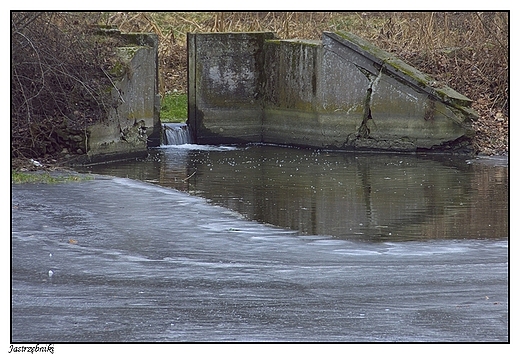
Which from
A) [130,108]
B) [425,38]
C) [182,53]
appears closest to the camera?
[130,108]

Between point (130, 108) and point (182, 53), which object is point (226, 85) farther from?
point (182, 53)

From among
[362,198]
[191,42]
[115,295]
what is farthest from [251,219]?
[191,42]

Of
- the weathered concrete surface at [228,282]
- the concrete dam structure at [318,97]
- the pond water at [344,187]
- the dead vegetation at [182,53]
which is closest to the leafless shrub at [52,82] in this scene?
the dead vegetation at [182,53]

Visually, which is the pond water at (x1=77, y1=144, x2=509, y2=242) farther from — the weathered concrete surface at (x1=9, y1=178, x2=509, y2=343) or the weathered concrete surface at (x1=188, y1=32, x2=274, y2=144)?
the weathered concrete surface at (x1=9, y1=178, x2=509, y2=343)

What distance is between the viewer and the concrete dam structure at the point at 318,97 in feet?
71.7

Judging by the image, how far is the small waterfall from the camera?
23.5m

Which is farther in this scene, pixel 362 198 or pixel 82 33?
pixel 82 33

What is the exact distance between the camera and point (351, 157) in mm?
21750

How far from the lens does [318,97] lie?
75.8 feet

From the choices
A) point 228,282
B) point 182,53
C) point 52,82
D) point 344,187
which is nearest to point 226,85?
point 182,53

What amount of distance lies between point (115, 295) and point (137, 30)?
20867mm

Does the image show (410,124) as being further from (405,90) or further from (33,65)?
(33,65)

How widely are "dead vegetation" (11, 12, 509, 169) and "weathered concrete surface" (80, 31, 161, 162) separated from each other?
0.35 meters

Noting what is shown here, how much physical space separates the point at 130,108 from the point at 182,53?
31.9 feet
